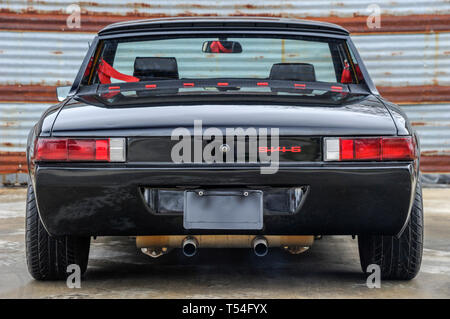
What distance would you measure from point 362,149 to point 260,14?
7009mm

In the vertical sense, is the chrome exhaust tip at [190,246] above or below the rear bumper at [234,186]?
below

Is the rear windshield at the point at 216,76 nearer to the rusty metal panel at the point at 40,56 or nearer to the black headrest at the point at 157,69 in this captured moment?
the black headrest at the point at 157,69

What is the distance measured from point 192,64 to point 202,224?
23.0ft

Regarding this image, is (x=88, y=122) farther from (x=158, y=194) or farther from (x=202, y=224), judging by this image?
(x=202, y=224)

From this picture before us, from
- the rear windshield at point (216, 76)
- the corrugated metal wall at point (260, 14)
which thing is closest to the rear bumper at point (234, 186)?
the rear windshield at point (216, 76)

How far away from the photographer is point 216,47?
4684mm

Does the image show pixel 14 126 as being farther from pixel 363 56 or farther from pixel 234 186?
pixel 234 186

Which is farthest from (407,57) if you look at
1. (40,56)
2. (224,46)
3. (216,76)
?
(224,46)

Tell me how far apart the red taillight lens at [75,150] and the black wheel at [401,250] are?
145 centimetres

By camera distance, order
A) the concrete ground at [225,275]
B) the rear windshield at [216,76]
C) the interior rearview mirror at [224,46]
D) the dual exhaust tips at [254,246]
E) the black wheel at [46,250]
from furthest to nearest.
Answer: the interior rearview mirror at [224,46]
the rear windshield at [216,76]
the black wheel at [46,250]
the concrete ground at [225,275]
the dual exhaust tips at [254,246]

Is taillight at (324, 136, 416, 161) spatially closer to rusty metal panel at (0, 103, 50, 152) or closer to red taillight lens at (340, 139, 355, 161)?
red taillight lens at (340, 139, 355, 161)

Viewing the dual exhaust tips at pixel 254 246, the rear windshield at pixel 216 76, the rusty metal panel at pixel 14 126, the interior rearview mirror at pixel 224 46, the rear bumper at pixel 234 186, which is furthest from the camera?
the rusty metal panel at pixel 14 126

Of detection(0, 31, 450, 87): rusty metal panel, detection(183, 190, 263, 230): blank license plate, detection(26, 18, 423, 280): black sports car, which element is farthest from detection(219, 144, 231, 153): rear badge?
detection(0, 31, 450, 87): rusty metal panel

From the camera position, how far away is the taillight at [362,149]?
11.2 ft
